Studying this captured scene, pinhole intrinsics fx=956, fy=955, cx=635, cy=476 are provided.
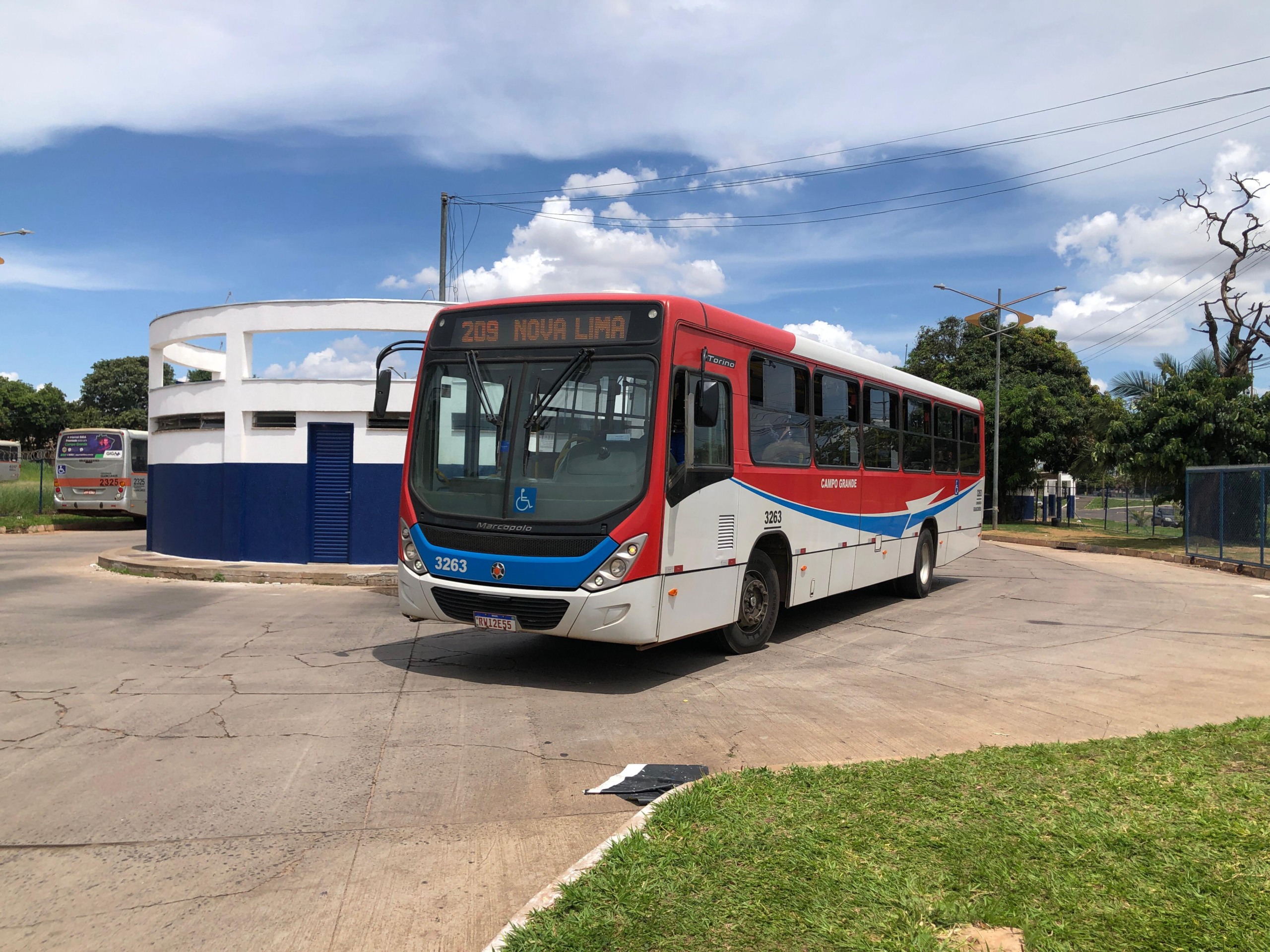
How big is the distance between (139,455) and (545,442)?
86.9 feet

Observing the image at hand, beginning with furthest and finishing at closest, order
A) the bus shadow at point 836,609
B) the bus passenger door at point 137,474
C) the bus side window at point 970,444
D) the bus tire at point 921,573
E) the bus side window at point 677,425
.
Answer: the bus passenger door at point 137,474 → the bus side window at point 970,444 → the bus tire at point 921,573 → the bus shadow at point 836,609 → the bus side window at point 677,425

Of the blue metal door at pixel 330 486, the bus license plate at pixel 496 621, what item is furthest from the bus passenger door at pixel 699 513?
the blue metal door at pixel 330 486

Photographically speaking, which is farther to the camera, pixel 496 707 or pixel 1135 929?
pixel 496 707

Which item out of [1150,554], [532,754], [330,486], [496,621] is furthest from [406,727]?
[1150,554]

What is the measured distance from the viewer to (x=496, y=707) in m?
7.19

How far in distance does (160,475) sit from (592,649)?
1207cm

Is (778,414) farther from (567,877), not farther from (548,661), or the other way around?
(567,877)

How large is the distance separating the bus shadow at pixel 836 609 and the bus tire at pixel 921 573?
0.13 metres

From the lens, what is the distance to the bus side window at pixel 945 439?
48.2 ft

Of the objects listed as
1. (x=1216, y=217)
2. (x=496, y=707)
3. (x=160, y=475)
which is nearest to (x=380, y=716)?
(x=496, y=707)

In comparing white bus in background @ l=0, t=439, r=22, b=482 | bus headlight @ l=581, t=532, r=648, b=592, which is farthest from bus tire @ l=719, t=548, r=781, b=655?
white bus in background @ l=0, t=439, r=22, b=482

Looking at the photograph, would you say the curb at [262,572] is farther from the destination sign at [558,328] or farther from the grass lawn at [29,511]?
the grass lawn at [29,511]

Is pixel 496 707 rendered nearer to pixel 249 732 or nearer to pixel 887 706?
pixel 249 732

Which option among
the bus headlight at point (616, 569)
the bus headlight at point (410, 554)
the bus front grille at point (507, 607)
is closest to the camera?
the bus headlight at point (616, 569)
